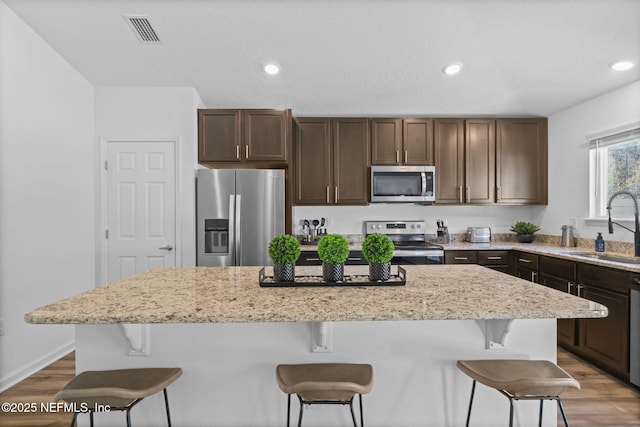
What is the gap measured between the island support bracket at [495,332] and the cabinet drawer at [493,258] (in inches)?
97.8

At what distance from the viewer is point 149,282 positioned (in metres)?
1.77

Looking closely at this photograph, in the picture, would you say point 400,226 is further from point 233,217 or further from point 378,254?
point 378,254

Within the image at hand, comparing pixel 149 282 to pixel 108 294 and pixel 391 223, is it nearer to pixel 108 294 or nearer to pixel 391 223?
pixel 108 294

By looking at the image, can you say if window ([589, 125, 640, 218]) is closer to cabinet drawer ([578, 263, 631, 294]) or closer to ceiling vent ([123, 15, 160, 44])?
cabinet drawer ([578, 263, 631, 294])

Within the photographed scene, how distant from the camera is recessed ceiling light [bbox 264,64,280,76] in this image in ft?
10.3

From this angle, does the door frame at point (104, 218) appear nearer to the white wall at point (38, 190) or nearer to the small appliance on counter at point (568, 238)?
the white wall at point (38, 190)

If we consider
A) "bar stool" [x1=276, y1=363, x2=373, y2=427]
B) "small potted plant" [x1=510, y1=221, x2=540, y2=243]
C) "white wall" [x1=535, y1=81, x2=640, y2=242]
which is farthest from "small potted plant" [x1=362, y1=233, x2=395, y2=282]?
"small potted plant" [x1=510, y1=221, x2=540, y2=243]

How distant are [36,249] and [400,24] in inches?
127

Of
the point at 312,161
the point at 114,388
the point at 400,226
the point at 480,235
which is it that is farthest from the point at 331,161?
the point at 114,388

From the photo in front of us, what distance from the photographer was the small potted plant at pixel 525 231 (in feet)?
14.1

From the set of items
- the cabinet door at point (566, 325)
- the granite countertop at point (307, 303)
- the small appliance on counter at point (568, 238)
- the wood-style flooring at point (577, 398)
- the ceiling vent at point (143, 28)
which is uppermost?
the ceiling vent at point (143, 28)

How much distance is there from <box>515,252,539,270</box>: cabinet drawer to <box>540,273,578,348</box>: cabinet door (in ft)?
0.77

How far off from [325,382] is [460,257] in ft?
10.2

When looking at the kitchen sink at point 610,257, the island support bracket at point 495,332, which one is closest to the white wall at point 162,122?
the island support bracket at point 495,332
